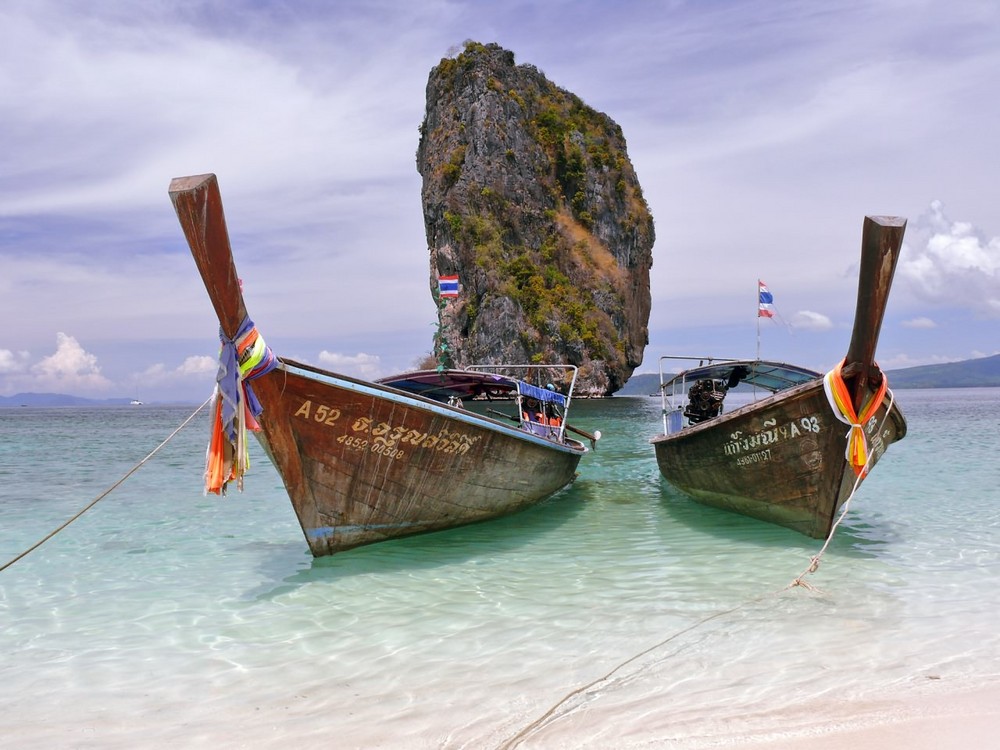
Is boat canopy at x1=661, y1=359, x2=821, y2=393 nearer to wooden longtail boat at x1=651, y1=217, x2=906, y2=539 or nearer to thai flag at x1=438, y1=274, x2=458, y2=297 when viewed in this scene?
wooden longtail boat at x1=651, y1=217, x2=906, y2=539

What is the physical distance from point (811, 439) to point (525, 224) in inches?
2330

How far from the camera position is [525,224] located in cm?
6525

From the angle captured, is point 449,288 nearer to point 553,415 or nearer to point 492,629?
point 553,415

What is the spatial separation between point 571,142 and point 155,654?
70.0 metres

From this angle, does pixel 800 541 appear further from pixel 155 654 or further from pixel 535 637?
pixel 155 654

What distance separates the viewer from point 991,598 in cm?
622

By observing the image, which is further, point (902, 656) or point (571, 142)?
point (571, 142)

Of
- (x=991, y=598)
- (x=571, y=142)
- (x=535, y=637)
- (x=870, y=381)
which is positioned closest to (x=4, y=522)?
(x=535, y=637)

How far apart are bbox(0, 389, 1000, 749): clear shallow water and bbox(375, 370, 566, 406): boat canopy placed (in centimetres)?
183

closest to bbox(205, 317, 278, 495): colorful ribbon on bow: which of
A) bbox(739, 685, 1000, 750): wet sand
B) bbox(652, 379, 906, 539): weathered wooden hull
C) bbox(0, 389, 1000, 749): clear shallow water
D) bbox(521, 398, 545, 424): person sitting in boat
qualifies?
bbox(0, 389, 1000, 749): clear shallow water

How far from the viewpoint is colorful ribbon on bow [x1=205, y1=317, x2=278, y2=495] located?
5.90m

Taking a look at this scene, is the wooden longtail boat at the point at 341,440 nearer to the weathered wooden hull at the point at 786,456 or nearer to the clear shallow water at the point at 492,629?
the clear shallow water at the point at 492,629

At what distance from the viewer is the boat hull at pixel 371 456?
6844mm

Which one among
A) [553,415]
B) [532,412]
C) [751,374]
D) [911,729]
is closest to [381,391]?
[911,729]
